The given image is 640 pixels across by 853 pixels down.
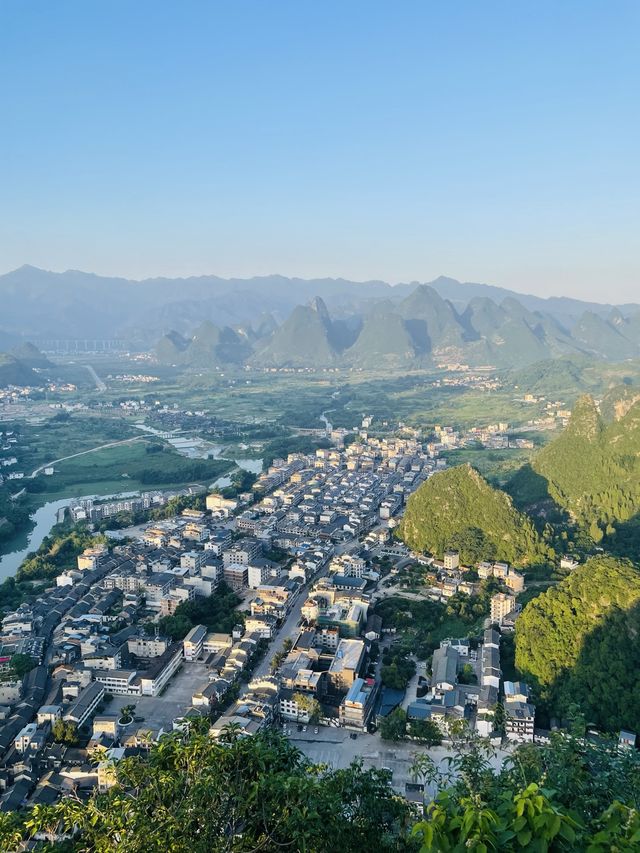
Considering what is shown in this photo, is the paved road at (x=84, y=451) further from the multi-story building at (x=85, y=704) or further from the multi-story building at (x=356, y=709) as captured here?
the multi-story building at (x=356, y=709)

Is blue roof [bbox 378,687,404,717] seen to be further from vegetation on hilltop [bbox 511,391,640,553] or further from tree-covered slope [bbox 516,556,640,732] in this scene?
vegetation on hilltop [bbox 511,391,640,553]

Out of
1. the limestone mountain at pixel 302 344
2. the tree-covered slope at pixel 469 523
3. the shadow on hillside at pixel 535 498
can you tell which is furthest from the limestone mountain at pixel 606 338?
the tree-covered slope at pixel 469 523

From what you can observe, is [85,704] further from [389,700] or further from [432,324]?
[432,324]

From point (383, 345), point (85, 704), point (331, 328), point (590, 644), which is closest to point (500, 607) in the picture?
point (590, 644)

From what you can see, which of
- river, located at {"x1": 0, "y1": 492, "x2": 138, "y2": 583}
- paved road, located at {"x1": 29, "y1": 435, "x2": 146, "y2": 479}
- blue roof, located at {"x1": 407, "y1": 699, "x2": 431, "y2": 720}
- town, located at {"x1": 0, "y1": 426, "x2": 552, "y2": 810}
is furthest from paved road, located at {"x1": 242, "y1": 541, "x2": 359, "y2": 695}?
paved road, located at {"x1": 29, "y1": 435, "x2": 146, "y2": 479}

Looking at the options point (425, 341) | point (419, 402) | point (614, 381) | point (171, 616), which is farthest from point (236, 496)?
point (425, 341)

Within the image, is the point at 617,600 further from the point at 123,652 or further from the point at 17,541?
the point at 17,541

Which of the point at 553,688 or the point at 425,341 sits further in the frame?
the point at 425,341
